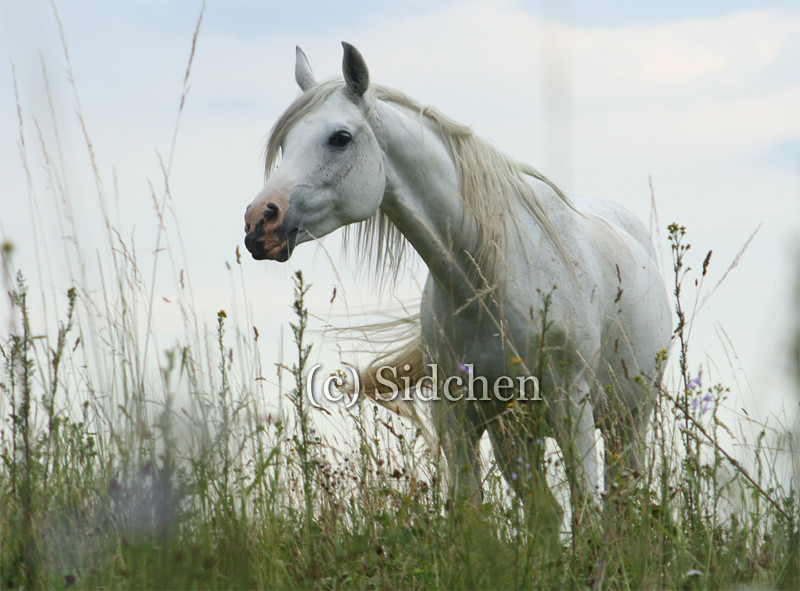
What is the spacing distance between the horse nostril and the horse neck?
22.9 inches

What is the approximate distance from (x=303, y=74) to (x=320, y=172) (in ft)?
2.50

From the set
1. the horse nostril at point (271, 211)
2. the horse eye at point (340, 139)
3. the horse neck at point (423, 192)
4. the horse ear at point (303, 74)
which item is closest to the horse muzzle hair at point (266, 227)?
the horse nostril at point (271, 211)

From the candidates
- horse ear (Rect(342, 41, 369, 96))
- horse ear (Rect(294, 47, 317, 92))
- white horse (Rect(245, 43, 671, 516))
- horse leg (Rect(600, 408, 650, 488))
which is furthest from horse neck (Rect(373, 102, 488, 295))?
horse leg (Rect(600, 408, 650, 488))

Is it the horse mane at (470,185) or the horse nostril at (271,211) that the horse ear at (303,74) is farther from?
the horse nostril at (271,211)

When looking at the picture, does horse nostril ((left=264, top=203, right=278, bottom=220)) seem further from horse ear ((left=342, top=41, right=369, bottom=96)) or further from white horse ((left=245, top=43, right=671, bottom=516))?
horse ear ((left=342, top=41, right=369, bottom=96))

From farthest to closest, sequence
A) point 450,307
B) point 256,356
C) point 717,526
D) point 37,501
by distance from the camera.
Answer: point 450,307, point 256,356, point 717,526, point 37,501

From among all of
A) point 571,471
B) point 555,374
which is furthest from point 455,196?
point 571,471

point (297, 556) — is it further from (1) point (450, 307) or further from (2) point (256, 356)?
(1) point (450, 307)

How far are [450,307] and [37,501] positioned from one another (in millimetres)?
1849

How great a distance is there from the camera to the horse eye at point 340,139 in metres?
3.42

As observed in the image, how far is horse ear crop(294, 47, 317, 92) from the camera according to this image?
12.8 ft

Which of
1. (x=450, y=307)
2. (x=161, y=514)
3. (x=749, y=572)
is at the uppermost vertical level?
(x=450, y=307)

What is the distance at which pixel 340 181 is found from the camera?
340 centimetres

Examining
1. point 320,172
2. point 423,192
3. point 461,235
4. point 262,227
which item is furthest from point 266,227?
point 461,235
